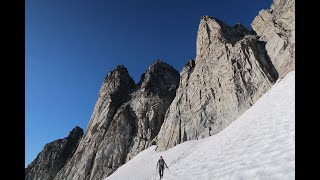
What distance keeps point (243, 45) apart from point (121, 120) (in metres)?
33.4

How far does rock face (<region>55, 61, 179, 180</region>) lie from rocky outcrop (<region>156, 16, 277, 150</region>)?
10.3 meters

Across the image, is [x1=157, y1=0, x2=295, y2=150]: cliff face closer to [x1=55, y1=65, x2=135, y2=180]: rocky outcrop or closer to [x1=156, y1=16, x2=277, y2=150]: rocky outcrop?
[x1=156, y1=16, x2=277, y2=150]: rocky outcrop

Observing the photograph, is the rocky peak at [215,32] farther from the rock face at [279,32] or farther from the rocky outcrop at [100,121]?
the rocky outcrop at [100,121]

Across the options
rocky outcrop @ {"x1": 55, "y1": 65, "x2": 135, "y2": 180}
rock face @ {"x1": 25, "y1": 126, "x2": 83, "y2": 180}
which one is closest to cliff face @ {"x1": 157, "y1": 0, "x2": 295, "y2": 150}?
rocky outcrop @ {"x1": 55, "y1": 65, "x2": 135, "y2": 180}

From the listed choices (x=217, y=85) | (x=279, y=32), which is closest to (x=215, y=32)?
(x=279, y=32)

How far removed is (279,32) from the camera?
51.8 metres

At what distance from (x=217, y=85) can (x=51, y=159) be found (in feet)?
197

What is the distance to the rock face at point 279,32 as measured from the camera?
4612 centimetres

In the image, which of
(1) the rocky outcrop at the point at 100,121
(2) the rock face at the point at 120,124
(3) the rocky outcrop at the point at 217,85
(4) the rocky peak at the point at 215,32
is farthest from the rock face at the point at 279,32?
(1) the rocky outcrop at the point at 100,121

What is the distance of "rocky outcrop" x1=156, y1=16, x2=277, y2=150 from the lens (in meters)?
46.8

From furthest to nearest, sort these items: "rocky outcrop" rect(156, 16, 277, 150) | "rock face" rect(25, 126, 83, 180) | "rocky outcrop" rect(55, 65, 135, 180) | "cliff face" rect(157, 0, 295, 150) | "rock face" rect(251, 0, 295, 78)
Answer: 1. "rock face" rect(25, 126, 83, 180)
2. "rocky outcrop" rect(55, 65, 135, 180)
3. "rocky outcrop" rect(156, 16, 277, 150)
4. "cliff face" rect(157, 0, 295, 150)
5. "rock face" rect(251, 0, 295, 78)

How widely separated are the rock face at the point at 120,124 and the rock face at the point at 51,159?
15.7m

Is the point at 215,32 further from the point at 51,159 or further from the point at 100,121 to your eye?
the point at 51,159
